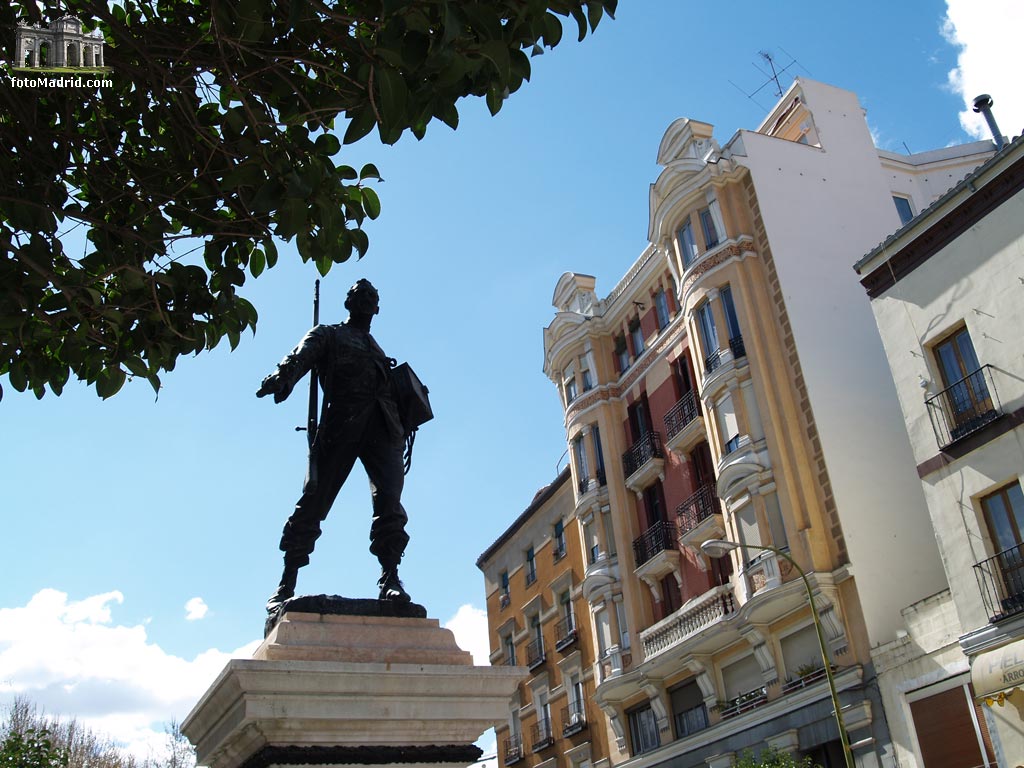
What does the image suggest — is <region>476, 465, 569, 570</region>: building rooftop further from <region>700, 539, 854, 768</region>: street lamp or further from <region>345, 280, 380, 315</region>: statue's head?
<region>345, 280, 380, 315</region>: statue's head

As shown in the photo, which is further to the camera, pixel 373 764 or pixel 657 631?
pixel 657 631

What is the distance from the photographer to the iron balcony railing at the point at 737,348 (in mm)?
26750

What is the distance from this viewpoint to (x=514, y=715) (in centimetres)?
4128

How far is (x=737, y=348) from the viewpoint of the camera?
26844 millimetres

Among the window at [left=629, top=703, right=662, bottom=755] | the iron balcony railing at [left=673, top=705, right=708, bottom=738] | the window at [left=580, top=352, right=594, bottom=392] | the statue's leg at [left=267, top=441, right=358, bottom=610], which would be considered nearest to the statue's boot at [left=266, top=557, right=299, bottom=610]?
the statue's leg at [left=267, top=441, right=358, bottom=610]

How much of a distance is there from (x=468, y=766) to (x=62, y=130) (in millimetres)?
3951

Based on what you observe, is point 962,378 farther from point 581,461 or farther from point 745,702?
point 581,461

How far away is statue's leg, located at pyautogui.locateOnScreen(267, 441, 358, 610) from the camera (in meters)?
5.81

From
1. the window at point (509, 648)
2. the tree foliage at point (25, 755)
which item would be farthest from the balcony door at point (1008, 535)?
the window at point (509, 648)

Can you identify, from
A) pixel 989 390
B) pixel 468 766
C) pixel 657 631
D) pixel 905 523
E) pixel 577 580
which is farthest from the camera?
pixel 577 580

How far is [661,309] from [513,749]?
787 inches

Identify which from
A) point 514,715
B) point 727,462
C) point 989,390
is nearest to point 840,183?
point 727,462

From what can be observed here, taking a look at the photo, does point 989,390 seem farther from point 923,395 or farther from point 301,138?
point 301,138

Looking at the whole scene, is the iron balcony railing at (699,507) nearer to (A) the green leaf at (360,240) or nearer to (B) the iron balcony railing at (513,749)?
(B) the iron balcony railing at (513,749)
